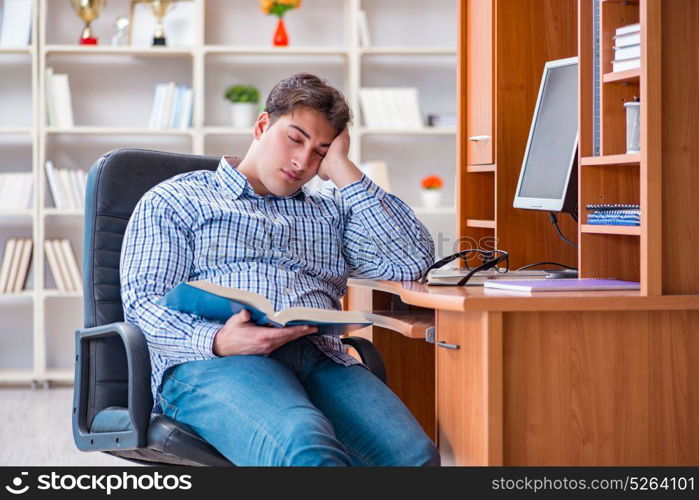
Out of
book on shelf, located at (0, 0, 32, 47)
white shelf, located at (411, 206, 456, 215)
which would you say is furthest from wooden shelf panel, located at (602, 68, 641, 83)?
book on shelf, located at (0, 0, 32, 47)

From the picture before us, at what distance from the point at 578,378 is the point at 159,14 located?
3.58 m

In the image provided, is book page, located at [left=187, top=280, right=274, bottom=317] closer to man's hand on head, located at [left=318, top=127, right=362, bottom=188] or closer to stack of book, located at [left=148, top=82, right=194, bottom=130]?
man's hand on head, located at [left=318, top=127, right=362, bottom=188]

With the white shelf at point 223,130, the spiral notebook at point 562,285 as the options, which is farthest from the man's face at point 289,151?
the white shelf at point 223,130

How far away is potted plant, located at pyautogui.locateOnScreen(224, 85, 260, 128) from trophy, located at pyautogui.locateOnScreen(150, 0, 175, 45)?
40 centimetres

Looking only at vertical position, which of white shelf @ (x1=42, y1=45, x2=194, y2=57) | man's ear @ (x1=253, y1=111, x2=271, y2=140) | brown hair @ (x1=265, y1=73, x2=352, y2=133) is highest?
white shelf @ (x1=42, y1=45, x2=194, y2=57)

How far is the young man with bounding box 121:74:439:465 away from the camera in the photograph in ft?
5.52

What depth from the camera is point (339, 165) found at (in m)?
2.12

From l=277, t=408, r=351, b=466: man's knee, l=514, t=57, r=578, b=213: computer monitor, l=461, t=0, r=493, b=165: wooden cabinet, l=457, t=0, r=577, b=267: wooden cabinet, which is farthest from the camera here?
l=461, t=0, r=493, b=165: wooden cabinet

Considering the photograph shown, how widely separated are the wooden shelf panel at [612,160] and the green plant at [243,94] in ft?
9.69

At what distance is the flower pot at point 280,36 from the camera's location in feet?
15.6

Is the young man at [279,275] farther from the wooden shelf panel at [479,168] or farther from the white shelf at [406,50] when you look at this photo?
the white shelf at [406,50]

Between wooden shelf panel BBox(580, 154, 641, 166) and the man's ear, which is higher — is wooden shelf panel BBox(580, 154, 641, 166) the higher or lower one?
the lower one

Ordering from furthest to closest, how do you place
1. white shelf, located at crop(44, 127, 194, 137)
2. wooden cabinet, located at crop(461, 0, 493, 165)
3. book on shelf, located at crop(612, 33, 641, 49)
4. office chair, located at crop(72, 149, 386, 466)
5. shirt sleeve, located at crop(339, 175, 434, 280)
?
white shelf, located at crop(44, 127, 194, 137), wooden cabinet, located at crop(461, 0, 493, 165), shirt sleeve, located at crop(339, 175, 434, 280), book on shelf, located at crop(612, 33, 641, 49), office chair, located at crop(72, 149, 386, 466)
